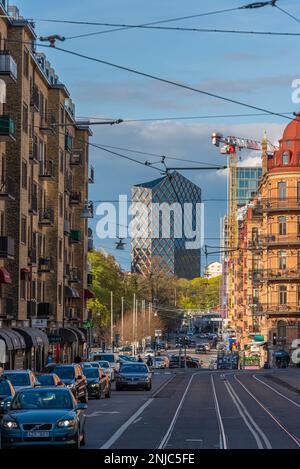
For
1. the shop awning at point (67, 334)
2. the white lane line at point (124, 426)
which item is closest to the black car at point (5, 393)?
the white lane line at point (124, 426)

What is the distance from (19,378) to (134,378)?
2010 cm

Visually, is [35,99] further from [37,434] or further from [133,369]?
[37,434]

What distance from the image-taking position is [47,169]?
8200 centimetres

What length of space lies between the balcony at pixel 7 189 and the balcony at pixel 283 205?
49423mm

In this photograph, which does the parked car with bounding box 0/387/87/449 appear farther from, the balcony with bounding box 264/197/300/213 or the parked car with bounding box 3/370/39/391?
the balcony with bounding box 264/197/300/213

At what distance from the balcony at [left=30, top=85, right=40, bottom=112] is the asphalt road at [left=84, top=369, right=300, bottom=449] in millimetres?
20311

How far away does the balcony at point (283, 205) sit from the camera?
360 feet

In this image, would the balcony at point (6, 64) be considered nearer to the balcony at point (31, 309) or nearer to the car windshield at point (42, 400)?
the balcony at point (31, 309)

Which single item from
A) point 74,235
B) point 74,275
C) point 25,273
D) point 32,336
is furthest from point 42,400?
point 74,275

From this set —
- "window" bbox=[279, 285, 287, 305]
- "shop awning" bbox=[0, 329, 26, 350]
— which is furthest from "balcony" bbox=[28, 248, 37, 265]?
"window" bbox=[279, 285, 287, 305]

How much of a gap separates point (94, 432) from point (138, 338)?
12836cm

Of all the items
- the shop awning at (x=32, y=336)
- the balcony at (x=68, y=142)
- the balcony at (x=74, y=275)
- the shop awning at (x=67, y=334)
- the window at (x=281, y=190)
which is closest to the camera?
the shop awning at (x=32, y=336)

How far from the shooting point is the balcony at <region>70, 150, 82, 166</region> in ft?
317
